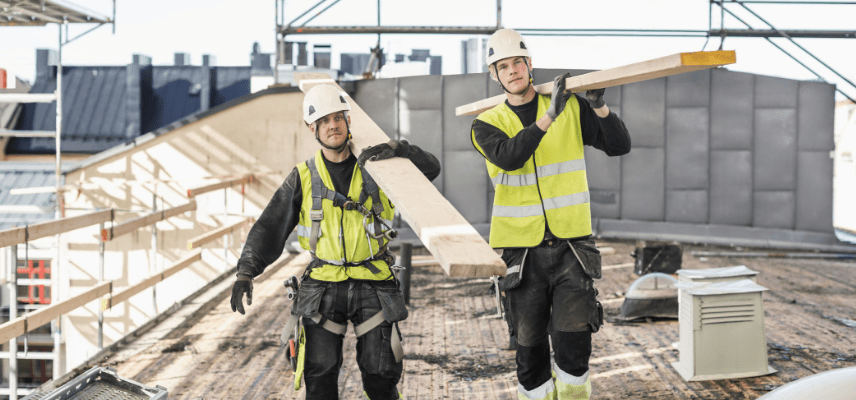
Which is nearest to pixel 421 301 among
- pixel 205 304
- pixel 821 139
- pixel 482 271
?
pixel 205 304

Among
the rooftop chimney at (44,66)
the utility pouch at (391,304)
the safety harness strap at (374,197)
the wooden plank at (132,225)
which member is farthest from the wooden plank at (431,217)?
the rooftop chimney at (44,66)

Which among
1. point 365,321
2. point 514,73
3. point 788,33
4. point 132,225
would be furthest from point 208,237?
point 788,33

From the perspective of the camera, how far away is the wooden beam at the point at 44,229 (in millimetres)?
4059

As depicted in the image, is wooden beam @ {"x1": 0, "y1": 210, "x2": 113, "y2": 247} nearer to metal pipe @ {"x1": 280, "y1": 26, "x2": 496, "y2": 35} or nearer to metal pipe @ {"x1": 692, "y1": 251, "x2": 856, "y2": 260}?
metal pipe @ {"x1": 280, "y1": 26, "x2": 496, "y2": 35}

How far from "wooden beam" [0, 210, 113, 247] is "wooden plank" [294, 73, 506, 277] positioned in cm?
233

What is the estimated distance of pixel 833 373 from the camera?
7.15 ft

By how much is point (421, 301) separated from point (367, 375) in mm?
4612

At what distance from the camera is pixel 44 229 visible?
14.6ft

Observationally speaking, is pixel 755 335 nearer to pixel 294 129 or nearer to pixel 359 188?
pixel 359 188

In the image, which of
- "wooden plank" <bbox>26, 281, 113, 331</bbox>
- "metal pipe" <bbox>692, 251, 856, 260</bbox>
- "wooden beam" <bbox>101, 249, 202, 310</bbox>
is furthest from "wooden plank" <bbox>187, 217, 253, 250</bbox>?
"metal pipe" <bbox>692, 251, 856, 260</bbox>

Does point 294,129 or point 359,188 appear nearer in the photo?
point 359,188

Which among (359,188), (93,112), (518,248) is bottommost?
(518,248)

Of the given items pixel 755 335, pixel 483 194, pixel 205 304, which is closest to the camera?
pixel 755 335

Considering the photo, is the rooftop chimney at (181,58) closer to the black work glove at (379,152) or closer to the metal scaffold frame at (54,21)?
the metal scaffold frame at (54,21)
